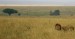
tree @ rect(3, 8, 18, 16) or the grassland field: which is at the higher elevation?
tree @ rect(3, 8, 18, 16)

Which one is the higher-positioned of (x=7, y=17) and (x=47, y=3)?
(x=47, y=3)

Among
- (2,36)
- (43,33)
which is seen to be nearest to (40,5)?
(43,33)

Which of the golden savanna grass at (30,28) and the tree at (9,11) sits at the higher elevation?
the tree at (9,11)

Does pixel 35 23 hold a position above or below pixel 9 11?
below

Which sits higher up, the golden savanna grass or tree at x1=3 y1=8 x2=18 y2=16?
tree at x1=3 y1=8 x2=18 y2=16

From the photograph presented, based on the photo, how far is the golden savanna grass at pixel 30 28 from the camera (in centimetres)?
204

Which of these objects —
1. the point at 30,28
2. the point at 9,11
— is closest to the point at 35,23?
the point at 30,28

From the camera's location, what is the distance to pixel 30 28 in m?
2.07

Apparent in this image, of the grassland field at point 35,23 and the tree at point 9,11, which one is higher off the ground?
the tree at point 9,11

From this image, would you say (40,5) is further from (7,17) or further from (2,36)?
(2,36)

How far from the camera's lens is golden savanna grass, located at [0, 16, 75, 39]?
2.04 metres

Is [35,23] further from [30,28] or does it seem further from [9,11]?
[9,11]

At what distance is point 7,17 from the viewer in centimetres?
205

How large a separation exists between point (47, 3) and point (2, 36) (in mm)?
799
